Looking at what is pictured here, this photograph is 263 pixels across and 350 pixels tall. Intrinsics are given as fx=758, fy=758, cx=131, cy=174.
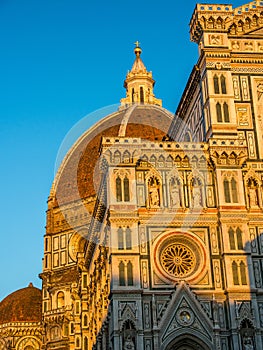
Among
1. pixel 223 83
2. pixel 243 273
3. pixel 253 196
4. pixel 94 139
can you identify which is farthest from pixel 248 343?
pixel 94 139

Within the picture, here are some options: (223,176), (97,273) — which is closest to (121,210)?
(223,176)

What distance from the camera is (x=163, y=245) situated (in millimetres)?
33375

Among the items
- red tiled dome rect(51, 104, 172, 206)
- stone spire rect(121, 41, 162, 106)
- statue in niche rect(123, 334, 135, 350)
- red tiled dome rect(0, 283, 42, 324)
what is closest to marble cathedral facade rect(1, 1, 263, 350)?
statue in niche rect(123, 334, 135, 350)

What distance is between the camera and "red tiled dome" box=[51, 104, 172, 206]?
219ft

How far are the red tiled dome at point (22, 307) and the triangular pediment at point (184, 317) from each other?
3368 cm

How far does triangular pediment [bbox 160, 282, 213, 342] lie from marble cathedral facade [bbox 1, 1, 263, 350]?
4 cm

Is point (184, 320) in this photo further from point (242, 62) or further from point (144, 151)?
point (242, 62)

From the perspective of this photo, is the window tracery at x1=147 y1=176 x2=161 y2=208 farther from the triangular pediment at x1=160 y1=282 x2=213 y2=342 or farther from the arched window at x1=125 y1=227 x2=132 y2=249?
the triangular pediment at x1=160 y1=282 x2=213 y2=342

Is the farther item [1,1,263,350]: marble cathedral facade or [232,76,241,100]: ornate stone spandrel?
[232,76,241,100]: ornate stone spandrel

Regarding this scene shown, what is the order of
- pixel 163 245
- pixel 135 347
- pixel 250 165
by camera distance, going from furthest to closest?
pixel 250 165
pixel 163 245
pixel 135 347

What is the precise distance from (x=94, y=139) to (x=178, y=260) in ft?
124

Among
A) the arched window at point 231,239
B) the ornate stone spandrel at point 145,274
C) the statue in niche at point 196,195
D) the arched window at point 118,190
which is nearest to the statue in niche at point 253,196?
the arched window at point 231,239

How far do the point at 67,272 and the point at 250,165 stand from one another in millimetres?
29096

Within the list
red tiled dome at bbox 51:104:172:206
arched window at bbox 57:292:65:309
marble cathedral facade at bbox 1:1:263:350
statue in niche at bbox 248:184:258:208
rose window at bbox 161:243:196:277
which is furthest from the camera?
red tiled dome at bbox 51:104:172:206
